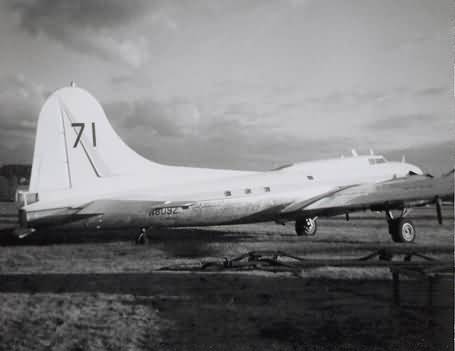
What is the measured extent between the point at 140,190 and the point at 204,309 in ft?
23.6

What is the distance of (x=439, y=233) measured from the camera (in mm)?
18906

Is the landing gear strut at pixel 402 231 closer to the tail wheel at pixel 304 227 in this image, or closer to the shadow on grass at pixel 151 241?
the tail wheel at pixel 304 227

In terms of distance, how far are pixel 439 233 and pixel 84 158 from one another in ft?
56.2

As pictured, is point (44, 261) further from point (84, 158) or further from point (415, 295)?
point (415, 295)

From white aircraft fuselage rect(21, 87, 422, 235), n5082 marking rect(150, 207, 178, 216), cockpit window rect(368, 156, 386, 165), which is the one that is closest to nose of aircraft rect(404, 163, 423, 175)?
cockpit window rect(368, 156, 386, 165)

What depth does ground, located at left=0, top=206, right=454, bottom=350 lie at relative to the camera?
5.58 m

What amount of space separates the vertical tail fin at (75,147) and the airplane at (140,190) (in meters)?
0.03

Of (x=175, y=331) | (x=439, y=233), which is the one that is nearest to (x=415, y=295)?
(x=175, y=331)

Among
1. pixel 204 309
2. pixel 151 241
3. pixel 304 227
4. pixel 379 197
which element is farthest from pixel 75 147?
A: pixel 379 197

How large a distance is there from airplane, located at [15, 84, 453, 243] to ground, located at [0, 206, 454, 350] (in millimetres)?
1659

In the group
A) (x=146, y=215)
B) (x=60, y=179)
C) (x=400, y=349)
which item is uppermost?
(x=60, y=179)

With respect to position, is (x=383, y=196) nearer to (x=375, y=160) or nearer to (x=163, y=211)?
(x=375, y=160)

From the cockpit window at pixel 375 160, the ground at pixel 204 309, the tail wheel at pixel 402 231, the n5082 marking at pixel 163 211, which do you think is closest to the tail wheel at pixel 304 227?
the tail wheel at pixel 402 231

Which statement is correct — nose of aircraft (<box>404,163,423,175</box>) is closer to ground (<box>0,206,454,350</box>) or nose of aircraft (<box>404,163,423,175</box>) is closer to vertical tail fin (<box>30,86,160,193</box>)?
ground (<box>0,206,454,350</box>)
